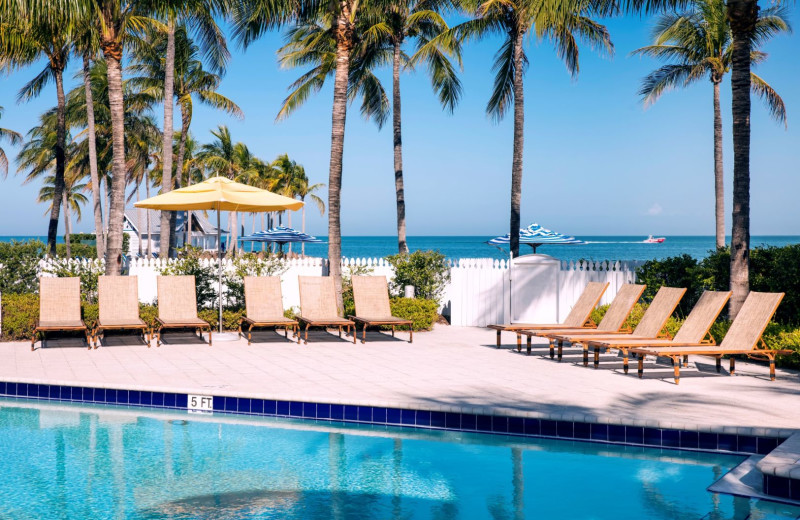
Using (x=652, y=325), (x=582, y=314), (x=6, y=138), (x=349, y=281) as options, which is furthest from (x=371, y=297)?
(x=6, y=138)

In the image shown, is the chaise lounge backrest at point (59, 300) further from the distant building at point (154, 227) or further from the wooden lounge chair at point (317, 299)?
the distant building at point (154, 227)

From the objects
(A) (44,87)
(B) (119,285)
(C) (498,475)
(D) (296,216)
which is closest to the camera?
(C) (498,475)

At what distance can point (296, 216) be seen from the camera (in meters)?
88.3

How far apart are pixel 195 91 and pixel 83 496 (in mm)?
28462

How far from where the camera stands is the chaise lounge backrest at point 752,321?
8508mm

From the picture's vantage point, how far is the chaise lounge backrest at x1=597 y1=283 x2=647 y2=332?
33.6 feet

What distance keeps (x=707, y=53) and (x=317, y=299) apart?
14.8m

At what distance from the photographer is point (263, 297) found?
1245 centimetres

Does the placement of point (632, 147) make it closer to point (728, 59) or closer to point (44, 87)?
point (728, 59)

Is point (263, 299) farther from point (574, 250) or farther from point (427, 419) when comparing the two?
point (574, 250)

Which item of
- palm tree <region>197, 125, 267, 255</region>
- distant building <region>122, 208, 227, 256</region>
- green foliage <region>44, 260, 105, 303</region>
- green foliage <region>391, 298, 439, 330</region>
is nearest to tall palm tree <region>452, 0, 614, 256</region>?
green foliage <region>391, 298, 439, 330</region>

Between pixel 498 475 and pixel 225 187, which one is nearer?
pixel 498 475

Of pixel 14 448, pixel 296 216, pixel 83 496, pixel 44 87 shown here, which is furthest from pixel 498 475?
pixel 296 216

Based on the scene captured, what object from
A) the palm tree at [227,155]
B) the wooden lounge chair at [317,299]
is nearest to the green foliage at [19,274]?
the wooden lounge chair at [317,299]
